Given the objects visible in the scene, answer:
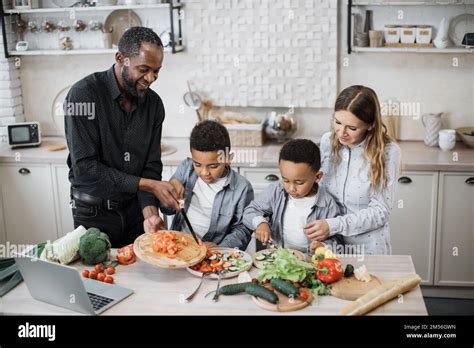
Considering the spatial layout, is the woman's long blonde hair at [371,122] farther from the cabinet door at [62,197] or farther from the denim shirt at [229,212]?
the cabinet door at [62,197]

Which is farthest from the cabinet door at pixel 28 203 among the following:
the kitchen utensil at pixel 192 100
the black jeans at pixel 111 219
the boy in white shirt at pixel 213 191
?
the boy in white shirt at pixel 213 191

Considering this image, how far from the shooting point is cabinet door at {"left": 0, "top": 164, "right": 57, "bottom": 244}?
4.20 meters

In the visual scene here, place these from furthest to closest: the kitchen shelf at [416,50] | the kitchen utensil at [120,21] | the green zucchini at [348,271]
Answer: the kitchen utensil at [120,21], the kitchen shelf at [416,50], the green zucchini at [348,271]

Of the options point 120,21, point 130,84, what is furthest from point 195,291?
point 120,21

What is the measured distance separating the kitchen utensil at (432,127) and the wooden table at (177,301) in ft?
6.57

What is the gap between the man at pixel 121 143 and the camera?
258cm

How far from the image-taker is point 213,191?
108 inches

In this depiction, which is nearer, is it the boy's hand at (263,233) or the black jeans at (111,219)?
the boy's hand at (263,233)

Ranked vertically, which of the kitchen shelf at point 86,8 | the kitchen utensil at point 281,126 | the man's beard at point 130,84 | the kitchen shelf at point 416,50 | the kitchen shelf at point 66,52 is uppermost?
the kitchen shelf at point 86,8

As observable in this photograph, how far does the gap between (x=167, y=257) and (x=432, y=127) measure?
8.16ft

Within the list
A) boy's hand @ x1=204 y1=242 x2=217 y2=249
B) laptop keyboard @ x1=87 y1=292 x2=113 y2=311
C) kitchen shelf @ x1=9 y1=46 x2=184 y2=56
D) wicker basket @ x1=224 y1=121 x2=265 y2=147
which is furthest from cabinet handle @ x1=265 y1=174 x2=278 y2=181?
laptop keyboard @ x1=87 y1=292 x2=113 y2=311

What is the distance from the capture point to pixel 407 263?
7.80ft
